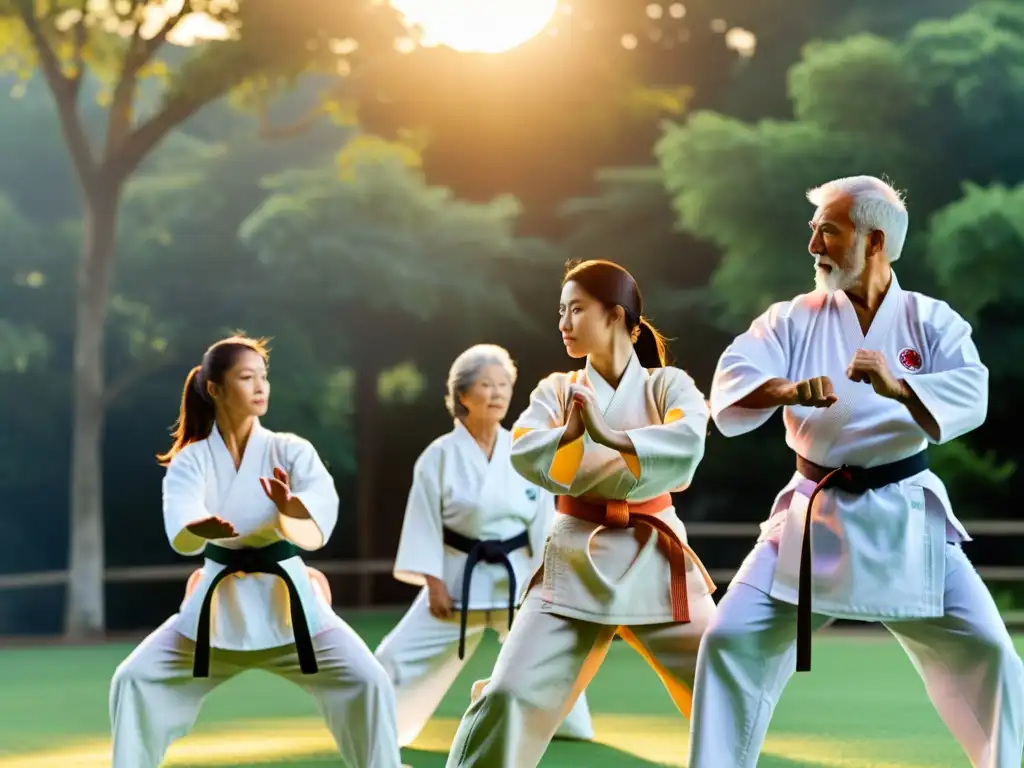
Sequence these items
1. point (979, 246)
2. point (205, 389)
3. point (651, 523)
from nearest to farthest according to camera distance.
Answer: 1. point (651, 523)
2. point (205, 389)
3. point (979, 246)

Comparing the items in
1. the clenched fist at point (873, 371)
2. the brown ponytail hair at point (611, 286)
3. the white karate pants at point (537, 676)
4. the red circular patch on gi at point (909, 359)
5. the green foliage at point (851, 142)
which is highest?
the green foliage at point (851, 142)

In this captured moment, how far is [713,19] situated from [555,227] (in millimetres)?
2500

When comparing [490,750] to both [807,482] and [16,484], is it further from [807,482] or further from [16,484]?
[16,484]

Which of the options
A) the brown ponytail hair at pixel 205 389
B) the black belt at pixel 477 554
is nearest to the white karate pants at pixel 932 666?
the brown ponytail hair at pixel 205 389

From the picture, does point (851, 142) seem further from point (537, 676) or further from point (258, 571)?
point (537, 676)

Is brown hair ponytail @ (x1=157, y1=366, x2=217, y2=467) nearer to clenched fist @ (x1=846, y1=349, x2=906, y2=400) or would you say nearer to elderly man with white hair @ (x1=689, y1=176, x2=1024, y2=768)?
elderly man with white hair @ (x1=689, y1=176, x2=1024, y2=768)

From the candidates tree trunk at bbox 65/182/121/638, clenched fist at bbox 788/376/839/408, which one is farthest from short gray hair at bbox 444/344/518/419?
tree trunk at bbox 65/182/121/638

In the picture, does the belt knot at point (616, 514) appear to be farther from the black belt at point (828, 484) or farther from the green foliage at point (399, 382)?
the green foliage at point (399, 382)

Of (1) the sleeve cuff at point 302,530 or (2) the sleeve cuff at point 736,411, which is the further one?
(1) the sleeve cuff at point 302,530

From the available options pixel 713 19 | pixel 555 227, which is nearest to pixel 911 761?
pixel 555 227

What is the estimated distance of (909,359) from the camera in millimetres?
3133

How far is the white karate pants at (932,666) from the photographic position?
118 inches

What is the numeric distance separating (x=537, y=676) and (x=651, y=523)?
45cm

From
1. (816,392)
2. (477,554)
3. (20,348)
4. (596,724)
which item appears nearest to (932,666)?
(816,392)
